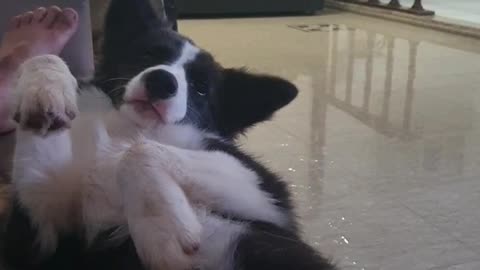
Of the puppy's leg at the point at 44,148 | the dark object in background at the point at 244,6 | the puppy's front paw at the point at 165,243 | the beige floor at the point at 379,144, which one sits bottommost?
the dark object in background at the point at 244,6

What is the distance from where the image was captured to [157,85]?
1399mm

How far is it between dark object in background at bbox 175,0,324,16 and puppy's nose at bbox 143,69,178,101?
4621 mm

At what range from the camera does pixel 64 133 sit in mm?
1210

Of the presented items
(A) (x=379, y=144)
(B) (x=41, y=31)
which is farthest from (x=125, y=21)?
(A) (x=379, y=144)

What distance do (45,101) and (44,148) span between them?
9 cm

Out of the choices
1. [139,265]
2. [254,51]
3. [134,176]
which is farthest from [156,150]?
[254,51]

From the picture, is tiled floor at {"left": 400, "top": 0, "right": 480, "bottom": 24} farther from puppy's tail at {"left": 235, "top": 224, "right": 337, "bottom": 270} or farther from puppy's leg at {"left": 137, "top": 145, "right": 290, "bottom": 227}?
puppy's tail at {"left": 235, "top": 224, "right": 337, "bottom": 270}

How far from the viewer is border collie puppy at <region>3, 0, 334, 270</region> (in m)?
1.13

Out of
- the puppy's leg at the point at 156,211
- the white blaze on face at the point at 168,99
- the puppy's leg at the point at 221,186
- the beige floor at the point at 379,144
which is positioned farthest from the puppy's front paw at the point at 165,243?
the beige floor at the point at 379,144

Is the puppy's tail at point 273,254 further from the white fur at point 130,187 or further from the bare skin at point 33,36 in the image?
the bare skin at point 33,36

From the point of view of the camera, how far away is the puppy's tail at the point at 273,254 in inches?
44.2

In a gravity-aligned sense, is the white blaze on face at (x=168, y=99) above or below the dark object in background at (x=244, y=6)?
above

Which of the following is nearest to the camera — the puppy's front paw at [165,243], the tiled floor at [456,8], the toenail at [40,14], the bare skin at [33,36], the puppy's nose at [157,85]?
the puppy's front paw at [165,243]

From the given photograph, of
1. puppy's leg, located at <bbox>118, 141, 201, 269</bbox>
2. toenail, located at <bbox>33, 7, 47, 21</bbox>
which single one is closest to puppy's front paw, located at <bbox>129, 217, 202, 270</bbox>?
puppy's leg, located at <bbox>118, 141, 201, 269</bbox>
